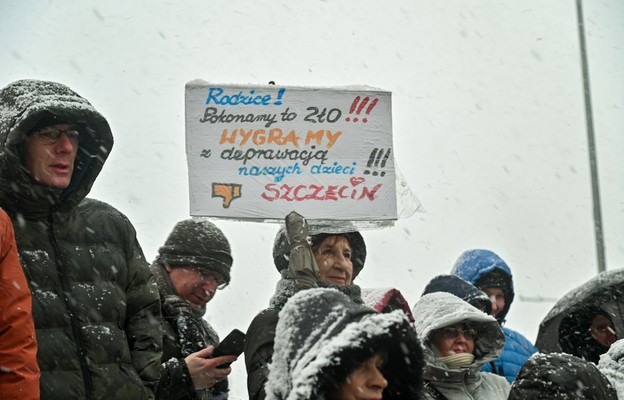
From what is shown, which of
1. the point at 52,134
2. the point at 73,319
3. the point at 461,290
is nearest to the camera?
the point at 73,319

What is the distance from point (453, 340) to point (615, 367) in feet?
2.86

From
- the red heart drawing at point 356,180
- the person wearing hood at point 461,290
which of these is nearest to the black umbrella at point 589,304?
the person wearing hood at point 461,290

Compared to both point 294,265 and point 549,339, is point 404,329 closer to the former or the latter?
point 294,265

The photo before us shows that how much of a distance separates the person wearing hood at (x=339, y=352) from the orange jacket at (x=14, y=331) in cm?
88

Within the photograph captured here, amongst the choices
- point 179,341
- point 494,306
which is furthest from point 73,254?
point 494,306

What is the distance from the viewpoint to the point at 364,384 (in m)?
3.50

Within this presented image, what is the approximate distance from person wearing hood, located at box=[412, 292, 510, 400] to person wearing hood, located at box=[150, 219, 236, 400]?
108cm

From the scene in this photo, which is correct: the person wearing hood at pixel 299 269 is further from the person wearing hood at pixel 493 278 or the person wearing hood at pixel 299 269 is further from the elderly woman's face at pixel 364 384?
the person wearing hood at pixel 493 278

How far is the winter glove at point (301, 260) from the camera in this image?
5.02m

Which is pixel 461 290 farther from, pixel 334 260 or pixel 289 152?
pixel 289 152

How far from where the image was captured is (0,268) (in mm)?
3777

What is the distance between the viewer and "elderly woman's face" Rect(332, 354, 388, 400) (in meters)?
3.46

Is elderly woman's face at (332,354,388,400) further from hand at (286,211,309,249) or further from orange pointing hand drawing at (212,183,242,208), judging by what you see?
orange pointing hand drawing at (212,183,242,208)

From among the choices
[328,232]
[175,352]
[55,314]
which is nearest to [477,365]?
[328,232]
